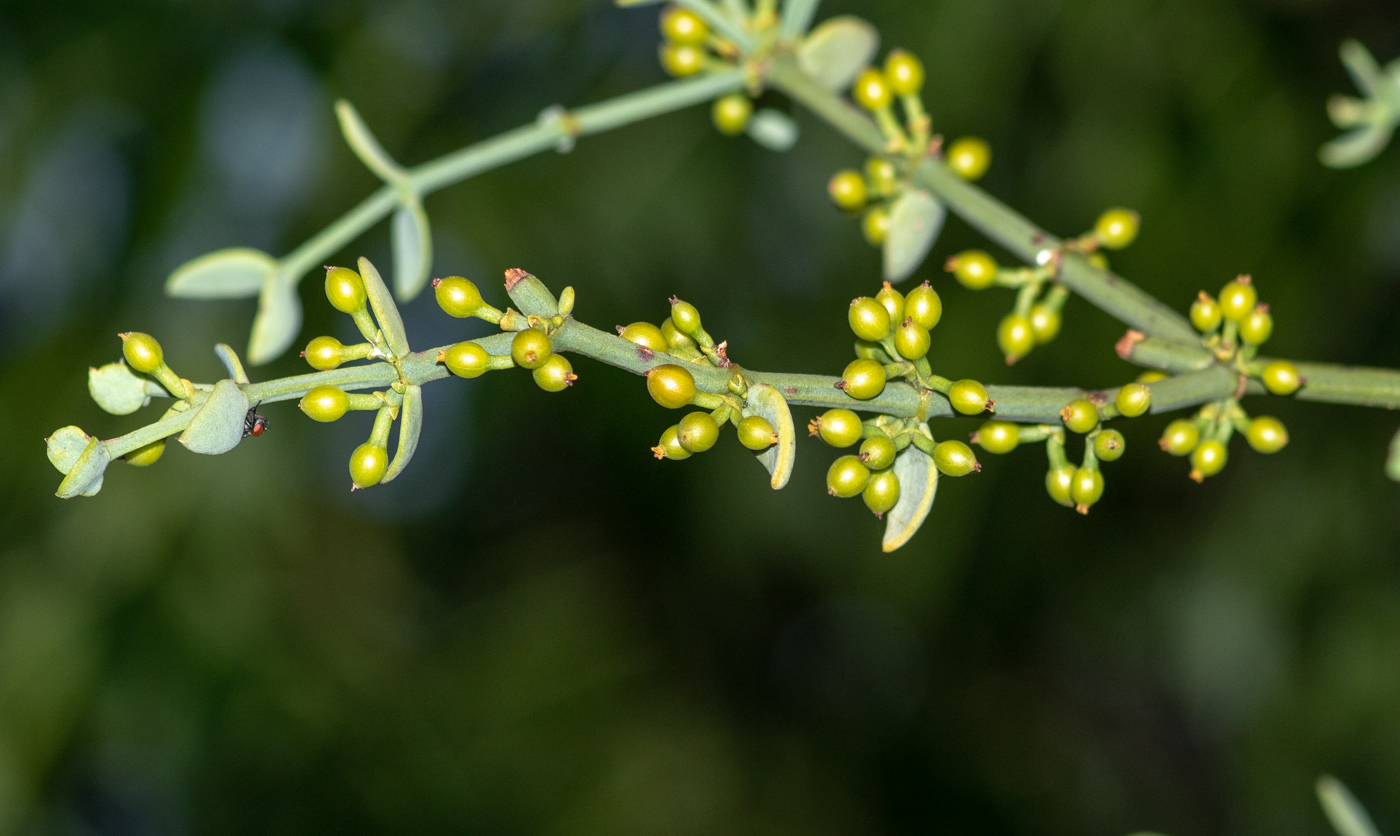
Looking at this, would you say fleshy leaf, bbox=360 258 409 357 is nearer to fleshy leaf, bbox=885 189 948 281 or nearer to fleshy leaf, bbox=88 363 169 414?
fleshy leaf, bbox=88 363 169 414

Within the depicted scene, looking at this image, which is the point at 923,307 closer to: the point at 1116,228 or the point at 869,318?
the point at 869,318

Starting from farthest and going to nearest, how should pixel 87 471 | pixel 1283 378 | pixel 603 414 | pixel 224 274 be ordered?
pixel 603 414
pixel 224 274
pixel 1283 378
pixel 87 471

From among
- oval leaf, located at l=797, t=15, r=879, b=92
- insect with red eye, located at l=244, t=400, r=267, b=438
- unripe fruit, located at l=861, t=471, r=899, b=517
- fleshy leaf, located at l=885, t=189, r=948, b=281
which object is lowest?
unripe fruit, located at l=861, t=471, r=899, b=517

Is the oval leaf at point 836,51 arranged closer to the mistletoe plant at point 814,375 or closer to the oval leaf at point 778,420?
the mistletoe plant at point 814,375

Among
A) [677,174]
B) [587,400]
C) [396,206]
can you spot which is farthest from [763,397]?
[587,400]

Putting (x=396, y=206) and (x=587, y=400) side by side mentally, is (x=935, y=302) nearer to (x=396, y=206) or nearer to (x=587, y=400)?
(x=396, y=206)

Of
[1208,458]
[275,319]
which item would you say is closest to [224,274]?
[275,319]

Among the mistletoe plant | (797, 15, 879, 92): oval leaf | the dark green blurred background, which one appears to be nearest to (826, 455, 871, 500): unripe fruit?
the mistletoe plant
